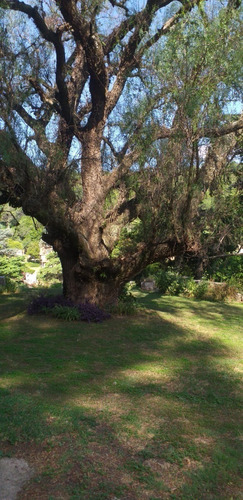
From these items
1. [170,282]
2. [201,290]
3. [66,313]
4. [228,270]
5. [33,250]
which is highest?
[33,250]

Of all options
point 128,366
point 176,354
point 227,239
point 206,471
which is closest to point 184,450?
point 206,471

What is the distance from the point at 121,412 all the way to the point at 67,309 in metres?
4.85

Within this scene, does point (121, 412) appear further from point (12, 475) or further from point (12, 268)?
point (12, 268)

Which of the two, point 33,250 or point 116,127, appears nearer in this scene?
point 116,127

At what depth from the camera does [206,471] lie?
331 cm

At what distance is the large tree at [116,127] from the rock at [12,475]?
4.93 metres

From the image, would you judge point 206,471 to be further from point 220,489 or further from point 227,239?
point 227,239

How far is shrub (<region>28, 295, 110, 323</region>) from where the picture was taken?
8969 mm

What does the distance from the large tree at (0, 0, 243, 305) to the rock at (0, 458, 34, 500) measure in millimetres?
4933

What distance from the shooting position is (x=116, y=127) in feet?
29.8

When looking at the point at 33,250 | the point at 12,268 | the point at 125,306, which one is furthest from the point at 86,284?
the point at 33,250

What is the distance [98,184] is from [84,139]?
1015 mm

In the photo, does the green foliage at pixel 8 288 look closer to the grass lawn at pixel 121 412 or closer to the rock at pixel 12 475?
the grass lawn at pixel 121 412

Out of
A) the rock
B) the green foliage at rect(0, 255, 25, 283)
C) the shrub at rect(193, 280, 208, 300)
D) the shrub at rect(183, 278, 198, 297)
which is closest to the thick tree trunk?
the shrub at rect(193, 280, 208, 300)
